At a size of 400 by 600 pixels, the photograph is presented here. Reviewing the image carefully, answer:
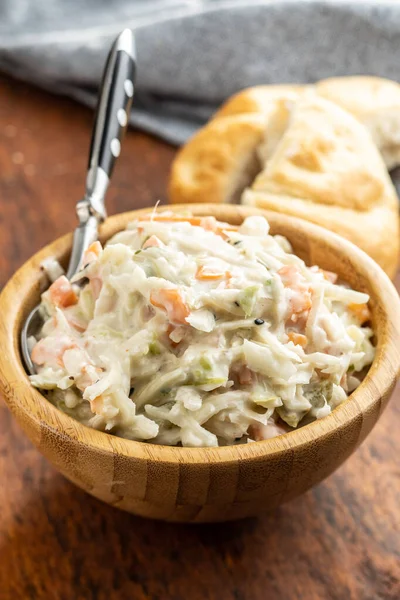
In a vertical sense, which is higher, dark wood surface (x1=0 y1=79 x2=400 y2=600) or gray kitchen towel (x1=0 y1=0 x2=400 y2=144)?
gray kitchen towel (x1=0 y1=0 x2=400 y2=144)

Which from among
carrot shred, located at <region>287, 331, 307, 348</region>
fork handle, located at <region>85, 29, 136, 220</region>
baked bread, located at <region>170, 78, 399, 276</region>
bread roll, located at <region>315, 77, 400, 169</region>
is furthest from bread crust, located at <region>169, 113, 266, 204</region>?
carrot shred, located at <region>287, 331, 307, 348</region>

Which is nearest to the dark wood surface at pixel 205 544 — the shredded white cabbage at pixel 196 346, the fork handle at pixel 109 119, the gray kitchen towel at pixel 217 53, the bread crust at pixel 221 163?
the shredded white cabbage at pixel 196 346

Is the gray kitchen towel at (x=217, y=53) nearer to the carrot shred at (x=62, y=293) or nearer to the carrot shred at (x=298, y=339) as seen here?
the carrot shred at (x=62, y=293)

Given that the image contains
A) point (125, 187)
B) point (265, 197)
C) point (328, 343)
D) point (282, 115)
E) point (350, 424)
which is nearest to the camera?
point (350, 424)

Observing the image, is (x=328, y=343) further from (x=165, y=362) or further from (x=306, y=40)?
(x=306, y=40)

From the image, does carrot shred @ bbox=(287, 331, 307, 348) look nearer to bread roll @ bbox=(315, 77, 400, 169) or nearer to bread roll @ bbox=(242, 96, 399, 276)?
bread roll @ bbox=(242, 96, 399, 276)

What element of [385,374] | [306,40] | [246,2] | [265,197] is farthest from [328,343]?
[246,2]

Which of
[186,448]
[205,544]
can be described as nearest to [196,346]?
[186,448]
